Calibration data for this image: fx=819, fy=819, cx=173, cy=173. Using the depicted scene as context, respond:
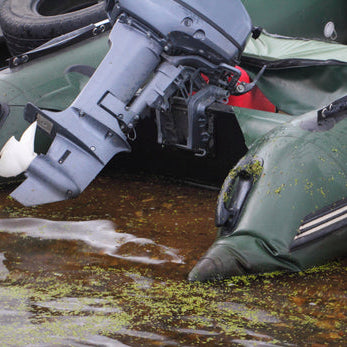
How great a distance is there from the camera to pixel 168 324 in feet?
7.21

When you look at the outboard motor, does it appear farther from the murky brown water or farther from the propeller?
the murky brown water

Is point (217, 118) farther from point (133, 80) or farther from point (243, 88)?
point (133, 80)

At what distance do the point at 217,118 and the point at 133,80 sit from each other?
1.42ft

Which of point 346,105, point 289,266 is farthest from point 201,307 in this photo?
point 346,105

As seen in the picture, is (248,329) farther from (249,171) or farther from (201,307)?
(249,171)

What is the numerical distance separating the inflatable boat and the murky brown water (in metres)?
0.14

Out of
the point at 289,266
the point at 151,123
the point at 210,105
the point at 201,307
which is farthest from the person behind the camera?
the point at 151,123

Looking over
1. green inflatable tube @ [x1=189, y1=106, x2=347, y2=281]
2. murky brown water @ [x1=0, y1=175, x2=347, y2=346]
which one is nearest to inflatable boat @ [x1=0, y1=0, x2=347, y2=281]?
green inflatable tube @ [x1=189, y1=106, x2=347, y2=281]

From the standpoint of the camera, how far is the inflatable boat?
8.41 ft

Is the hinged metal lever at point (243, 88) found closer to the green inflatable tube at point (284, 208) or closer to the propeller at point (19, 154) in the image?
the green inflatable tube at point (284, 208)

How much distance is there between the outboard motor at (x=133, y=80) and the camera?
9.30 feet

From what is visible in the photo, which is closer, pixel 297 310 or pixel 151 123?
pixel 297 310

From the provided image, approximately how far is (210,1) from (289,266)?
98cm

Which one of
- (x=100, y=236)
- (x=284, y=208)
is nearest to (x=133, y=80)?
(x=100, y=236)
